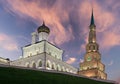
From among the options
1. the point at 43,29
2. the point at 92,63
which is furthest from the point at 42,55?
the point at 92,63

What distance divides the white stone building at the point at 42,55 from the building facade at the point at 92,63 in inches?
695

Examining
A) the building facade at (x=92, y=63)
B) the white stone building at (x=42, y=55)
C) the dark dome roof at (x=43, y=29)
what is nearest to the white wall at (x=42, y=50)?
the white stone building at (x=42, y=55)

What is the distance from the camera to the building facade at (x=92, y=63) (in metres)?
107

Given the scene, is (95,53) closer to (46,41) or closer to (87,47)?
(87,47)

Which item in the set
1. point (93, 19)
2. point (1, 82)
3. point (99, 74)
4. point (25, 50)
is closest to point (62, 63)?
point (25, 50)

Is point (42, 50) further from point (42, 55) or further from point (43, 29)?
point (43, 29)

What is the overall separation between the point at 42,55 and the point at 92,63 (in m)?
33.2

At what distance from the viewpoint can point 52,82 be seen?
116 ft

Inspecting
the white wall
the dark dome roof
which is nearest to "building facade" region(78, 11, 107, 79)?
the white wall

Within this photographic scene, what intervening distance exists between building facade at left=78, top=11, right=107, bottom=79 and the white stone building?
17.7 meters

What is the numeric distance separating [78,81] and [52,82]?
4.44 meters

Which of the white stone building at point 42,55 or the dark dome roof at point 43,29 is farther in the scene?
the dark dome roof at point 43,29

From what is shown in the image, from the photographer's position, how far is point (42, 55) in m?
80.9

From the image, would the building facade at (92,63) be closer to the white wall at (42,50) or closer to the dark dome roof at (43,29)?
the white wall at (42,50)
